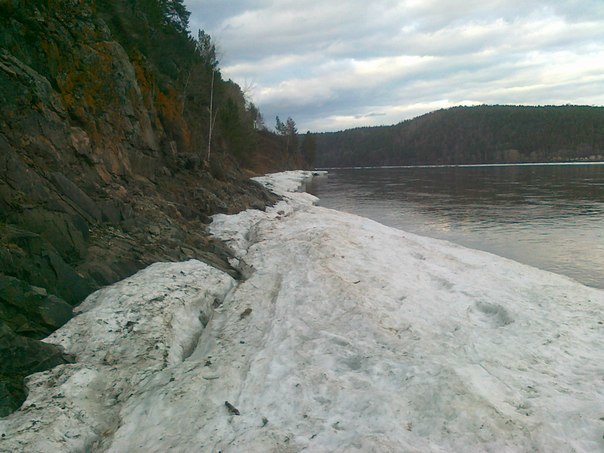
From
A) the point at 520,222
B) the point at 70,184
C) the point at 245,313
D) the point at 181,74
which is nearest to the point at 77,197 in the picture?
the point at 70,184

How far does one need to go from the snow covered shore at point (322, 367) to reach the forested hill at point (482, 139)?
14787 cm

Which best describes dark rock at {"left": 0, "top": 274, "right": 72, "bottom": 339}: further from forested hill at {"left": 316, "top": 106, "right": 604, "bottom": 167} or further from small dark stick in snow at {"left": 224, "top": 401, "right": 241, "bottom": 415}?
forested hill at {"left": 316, "top": 106, "right": 604, "bottom": 167}

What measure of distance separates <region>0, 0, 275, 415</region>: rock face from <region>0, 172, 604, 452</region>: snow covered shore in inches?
22.8

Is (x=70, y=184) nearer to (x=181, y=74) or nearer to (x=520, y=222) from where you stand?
(x=520, y=222)

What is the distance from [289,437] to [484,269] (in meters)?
9.56

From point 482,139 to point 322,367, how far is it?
556 ft

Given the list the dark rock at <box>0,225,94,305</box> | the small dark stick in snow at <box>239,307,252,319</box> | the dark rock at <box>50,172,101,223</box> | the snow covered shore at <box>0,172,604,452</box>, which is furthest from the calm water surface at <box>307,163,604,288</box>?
the dark rock at <box>50,172,101,223</box>

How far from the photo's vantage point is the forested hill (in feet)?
447

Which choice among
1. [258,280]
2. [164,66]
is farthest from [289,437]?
[164,66]

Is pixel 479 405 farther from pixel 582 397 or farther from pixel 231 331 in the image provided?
pixel 231 331

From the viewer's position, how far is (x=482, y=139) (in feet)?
511

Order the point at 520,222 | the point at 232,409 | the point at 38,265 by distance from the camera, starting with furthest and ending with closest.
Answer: the point at 520,222
the point at 38,265
the point at 232,409

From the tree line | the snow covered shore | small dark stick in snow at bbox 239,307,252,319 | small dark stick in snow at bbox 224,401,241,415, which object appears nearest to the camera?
the snow covered shore

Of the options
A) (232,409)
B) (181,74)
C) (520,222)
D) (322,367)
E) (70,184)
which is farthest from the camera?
(181,74)
